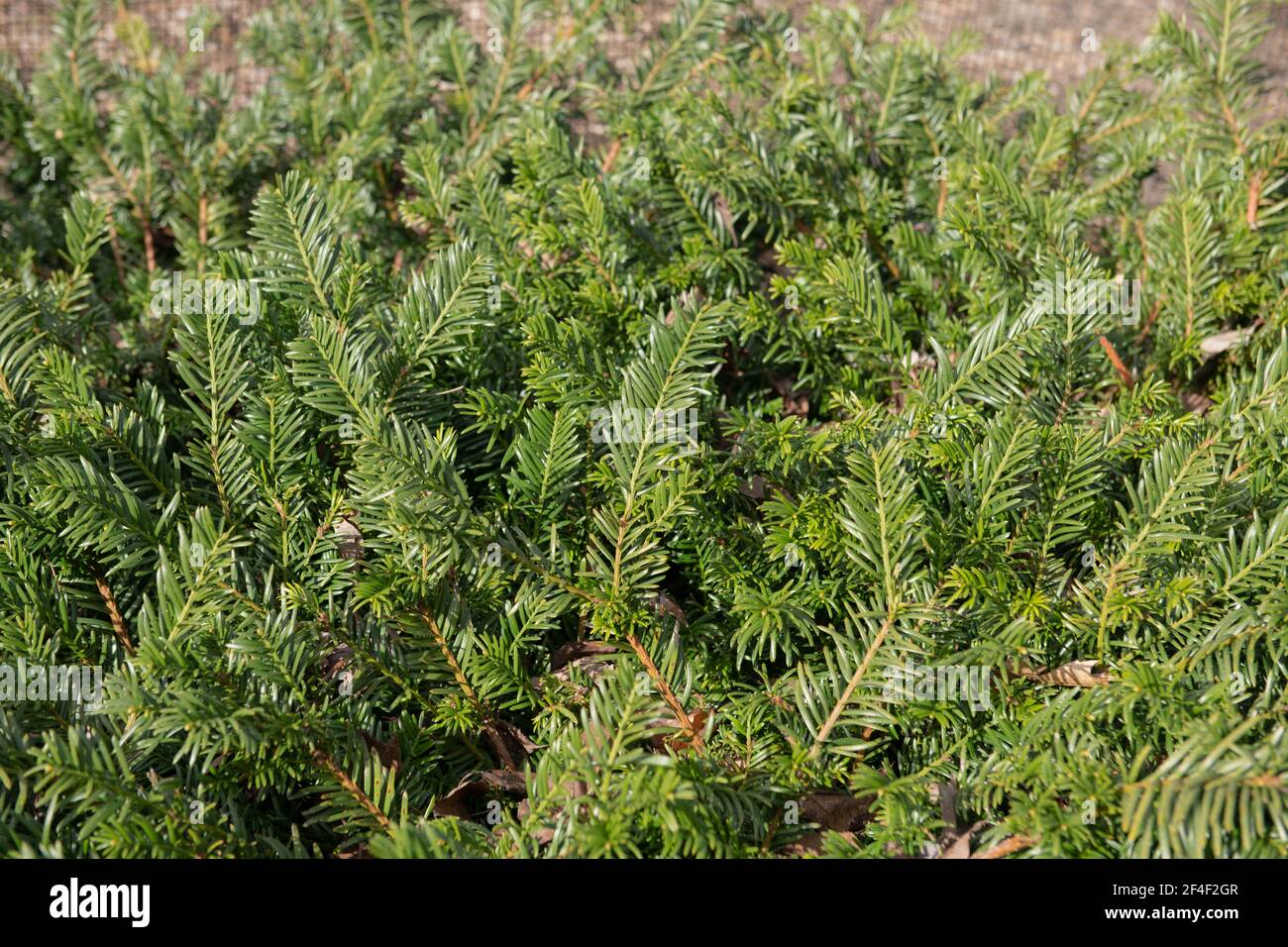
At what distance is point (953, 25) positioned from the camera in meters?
2.93

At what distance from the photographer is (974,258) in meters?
1.76

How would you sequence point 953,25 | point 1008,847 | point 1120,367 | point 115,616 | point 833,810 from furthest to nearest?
point 953,25, point 1120,367, point 115,616, point 833,810, point 1008,847

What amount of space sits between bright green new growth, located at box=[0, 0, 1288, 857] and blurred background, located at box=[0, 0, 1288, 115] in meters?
0.82

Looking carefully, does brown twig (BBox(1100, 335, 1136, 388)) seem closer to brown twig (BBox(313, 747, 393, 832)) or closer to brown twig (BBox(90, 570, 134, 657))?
brown twig (BBox(313, 747, 393, 832))

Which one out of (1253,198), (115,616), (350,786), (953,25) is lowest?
(350,786)

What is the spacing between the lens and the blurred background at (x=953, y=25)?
9.27 ft

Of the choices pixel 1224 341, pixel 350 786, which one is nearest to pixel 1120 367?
pixel 1224 341

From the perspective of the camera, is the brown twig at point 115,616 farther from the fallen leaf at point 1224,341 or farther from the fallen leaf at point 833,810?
the fallen leaf at point 1224,341

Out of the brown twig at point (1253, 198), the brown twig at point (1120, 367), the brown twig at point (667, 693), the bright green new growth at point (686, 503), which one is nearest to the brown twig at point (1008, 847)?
the bright green new growth at point (686, 503)

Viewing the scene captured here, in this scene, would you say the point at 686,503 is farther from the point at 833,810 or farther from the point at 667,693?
the point at 833,810

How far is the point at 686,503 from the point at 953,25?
84.7 inches

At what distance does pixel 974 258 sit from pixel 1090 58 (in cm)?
145

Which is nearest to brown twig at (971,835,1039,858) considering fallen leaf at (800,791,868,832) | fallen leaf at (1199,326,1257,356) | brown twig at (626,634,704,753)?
fallen leaf at (800,791,868,832)

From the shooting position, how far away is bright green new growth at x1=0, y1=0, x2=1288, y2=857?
119cm
